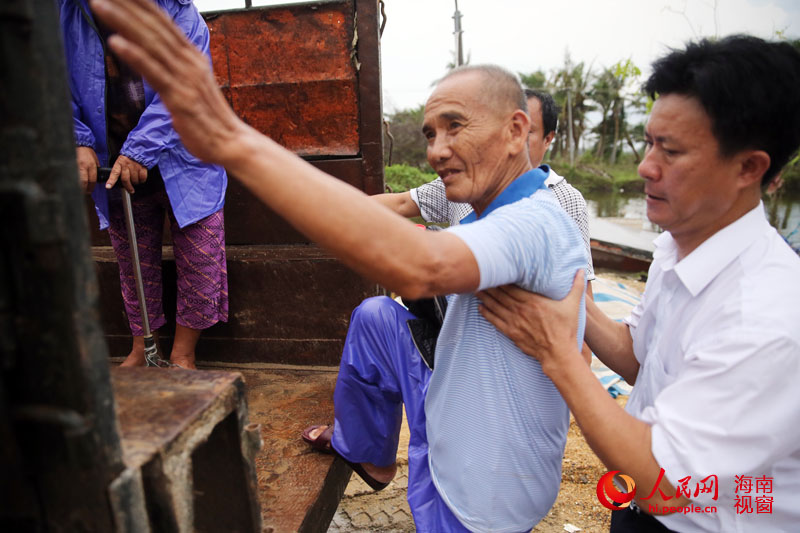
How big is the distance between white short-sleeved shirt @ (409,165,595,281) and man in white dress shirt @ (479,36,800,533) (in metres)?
1.12

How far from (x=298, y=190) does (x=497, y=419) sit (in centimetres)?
90

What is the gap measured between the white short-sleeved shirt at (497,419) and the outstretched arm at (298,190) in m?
0.44

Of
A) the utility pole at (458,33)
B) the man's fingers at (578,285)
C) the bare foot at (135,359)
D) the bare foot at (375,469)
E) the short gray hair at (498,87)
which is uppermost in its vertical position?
the utility pole at (458,33)

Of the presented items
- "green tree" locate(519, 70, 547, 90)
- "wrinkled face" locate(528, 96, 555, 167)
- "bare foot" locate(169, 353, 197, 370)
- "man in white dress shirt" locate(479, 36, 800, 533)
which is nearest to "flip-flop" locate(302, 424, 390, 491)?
"bare foot" locate(169, 353, 197, 370)

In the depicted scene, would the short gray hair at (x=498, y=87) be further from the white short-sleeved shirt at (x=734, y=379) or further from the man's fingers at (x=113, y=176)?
the man's fingers at (x=113, y=176)

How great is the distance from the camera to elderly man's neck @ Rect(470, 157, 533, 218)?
1.47 m

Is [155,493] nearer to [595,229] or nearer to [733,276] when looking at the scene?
[733,276]

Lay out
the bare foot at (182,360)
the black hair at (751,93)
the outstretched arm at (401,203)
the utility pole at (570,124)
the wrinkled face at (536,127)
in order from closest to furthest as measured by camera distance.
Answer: the black hair at (751,93)
the bare foot at (182,360)
the outstretched arm at (401,203)
the wrinkled face at (536,127)
the utility pole at (570,124)

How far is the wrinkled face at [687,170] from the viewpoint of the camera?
52.4 inches

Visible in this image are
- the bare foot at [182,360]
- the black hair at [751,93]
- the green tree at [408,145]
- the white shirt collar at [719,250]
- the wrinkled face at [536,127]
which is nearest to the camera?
the black hair at [751,93]

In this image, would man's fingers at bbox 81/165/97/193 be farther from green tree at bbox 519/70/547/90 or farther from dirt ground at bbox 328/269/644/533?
green tree at bbox 519/70/547/90

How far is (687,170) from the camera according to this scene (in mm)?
1352

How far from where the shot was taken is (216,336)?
2.88 metres

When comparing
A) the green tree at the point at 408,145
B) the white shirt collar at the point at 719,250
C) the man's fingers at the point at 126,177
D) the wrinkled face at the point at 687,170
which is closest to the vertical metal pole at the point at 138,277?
the man's fingers at the point at 126,177
